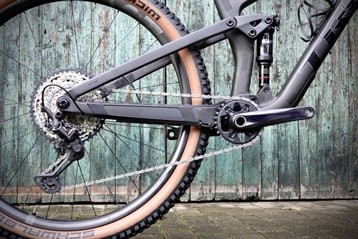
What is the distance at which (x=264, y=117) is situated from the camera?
1796 millimetres

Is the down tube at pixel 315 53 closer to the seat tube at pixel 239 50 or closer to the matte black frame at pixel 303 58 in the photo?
the matte black frame at pixel 303 58

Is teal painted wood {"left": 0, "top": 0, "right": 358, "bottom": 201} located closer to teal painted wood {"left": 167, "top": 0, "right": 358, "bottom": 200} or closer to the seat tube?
teal painted wood {"left": 167, "top": 0, "right": 358, "bottom": 200}

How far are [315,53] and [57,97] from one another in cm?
102

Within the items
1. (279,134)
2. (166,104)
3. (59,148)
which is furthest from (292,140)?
(59,148)

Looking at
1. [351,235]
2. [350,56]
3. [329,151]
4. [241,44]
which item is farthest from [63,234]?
[350,56]

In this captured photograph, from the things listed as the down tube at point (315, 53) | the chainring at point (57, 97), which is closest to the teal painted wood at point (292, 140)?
the down tube at point (315, 53)

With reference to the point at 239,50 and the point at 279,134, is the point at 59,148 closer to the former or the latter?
the point at 239,50

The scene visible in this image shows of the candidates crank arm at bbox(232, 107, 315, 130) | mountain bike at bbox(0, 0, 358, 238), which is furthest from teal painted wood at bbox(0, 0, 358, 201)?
crank arm at bbox(232, 107, 315, 130)

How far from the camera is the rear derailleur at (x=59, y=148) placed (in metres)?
1.75

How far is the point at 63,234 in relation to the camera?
1.74 metres

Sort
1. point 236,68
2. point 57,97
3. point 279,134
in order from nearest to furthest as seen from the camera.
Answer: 1. point 57,97
2. point 236,68
3. point 279,134

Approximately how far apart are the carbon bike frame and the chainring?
6 cm

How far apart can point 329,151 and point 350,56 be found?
0.78m

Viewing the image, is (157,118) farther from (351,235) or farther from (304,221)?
(304,221)
